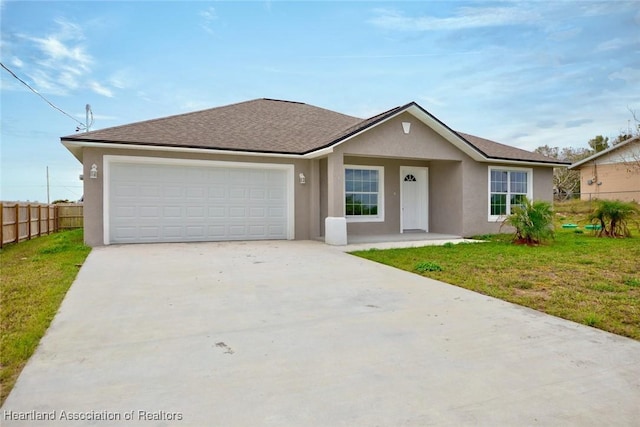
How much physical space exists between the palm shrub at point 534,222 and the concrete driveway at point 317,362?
275 inches

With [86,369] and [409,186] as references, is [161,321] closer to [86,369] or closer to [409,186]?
[86,369]

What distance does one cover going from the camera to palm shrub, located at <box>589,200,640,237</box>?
44.8 feet

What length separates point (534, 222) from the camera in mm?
11789

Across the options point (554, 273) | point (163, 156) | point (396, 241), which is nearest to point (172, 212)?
point (163, 156)

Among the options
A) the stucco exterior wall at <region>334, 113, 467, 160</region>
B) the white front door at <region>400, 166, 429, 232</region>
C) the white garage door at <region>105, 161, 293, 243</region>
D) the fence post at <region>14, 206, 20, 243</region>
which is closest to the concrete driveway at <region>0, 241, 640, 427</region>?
the white garage door at <region>105, 161, 293, 243</region>

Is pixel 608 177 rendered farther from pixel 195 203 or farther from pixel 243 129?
pixel 195 203

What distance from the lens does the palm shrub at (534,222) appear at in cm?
1177

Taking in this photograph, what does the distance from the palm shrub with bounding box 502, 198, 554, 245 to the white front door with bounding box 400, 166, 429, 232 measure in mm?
4526

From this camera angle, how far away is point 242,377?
316 cm

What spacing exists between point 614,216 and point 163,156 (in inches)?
617

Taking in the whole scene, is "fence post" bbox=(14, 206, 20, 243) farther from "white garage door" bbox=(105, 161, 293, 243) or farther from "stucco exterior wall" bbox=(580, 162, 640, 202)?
"stucco exterior wall" bbox=(580, 162, 640, 202)

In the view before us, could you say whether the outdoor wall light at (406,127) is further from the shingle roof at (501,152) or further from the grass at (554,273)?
the grass at (554,273)

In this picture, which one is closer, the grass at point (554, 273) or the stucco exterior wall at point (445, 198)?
the grass at point (554, 273)

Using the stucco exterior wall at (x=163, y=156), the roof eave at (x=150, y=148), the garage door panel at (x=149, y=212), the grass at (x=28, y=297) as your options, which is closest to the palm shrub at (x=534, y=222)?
the stucco exterior wall at (x=163, y=156)
